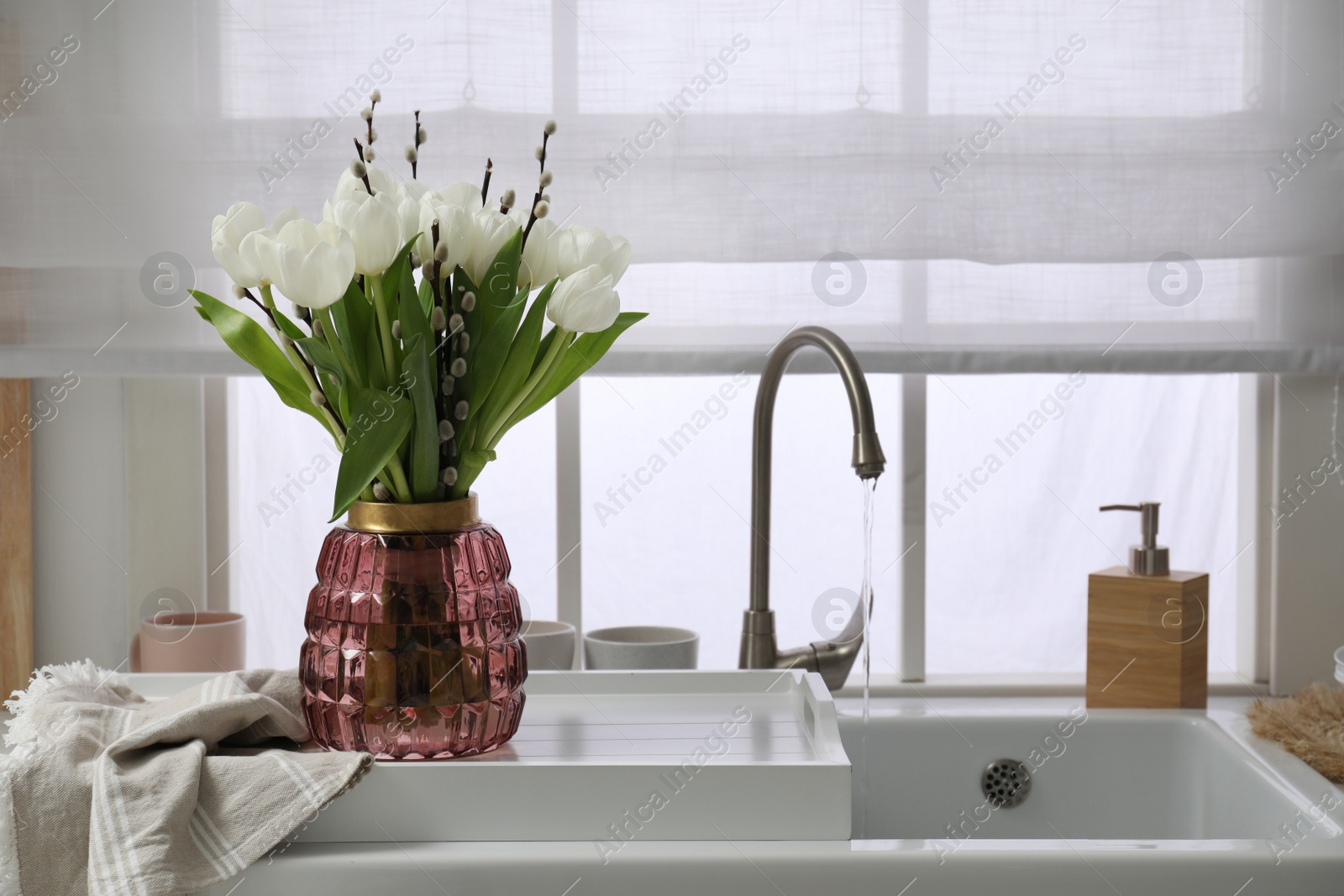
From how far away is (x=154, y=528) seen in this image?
4.50 ft

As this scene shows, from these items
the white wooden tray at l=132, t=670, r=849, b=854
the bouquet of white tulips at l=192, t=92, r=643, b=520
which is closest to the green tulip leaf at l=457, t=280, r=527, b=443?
the bouquet of white tulips at l=192, t=92, r=643, b=520

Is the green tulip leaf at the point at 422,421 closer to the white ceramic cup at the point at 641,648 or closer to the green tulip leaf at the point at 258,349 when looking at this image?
the green tulip leaf at the point at 258,349

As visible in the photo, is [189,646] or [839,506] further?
[839,506]

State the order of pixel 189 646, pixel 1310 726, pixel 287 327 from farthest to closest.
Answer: pixel 189 646, pixel 1310 726, pixel 287 327

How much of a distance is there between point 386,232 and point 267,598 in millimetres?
1000

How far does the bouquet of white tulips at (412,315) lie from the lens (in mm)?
728

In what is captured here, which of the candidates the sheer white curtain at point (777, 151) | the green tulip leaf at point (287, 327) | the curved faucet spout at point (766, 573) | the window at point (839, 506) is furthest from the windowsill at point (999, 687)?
the green tulip leaf at point (287, 327)

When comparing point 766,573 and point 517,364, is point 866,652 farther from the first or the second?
point 517,364

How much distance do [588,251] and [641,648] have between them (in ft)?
1.63

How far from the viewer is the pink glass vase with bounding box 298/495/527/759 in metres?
0.79

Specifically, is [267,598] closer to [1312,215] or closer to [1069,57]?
[1069,57]

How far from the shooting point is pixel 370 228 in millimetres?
723

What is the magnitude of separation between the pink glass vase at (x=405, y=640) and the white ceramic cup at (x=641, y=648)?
0.36m

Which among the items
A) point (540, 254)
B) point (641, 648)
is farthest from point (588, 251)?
point (641, 648)
